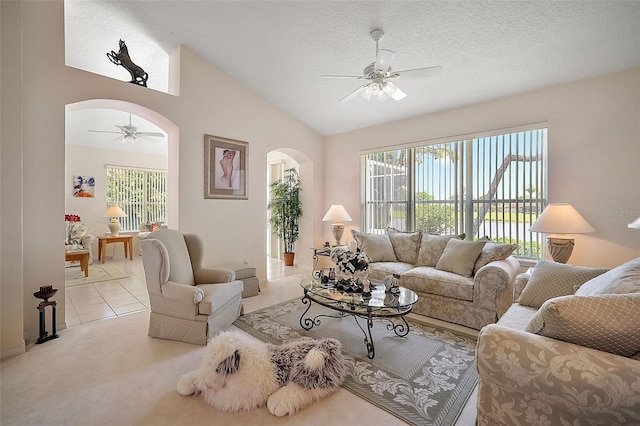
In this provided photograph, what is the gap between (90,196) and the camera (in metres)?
6.30

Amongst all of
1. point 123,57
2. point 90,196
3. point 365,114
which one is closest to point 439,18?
point 365,114

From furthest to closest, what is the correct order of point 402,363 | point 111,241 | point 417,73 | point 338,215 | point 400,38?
point 111,241, point 338,215, point 400,38, point 417,73, point 402,363

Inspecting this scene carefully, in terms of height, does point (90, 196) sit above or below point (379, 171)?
below

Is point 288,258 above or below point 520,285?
below

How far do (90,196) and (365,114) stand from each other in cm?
626

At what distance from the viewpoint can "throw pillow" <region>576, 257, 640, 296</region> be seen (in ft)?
4.67

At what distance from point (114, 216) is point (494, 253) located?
7308 millimetres

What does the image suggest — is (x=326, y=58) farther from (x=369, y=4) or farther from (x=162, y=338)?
(x=162, y=338)

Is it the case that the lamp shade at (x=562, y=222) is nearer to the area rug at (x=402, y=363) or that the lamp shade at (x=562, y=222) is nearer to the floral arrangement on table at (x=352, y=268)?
the area rug at (x=402, y=363)

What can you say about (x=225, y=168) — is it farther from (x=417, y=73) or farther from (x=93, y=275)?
(x=93, y=275)

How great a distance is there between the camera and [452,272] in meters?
3.31

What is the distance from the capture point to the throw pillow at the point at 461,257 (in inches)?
127

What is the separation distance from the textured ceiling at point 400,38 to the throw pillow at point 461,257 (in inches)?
77.8

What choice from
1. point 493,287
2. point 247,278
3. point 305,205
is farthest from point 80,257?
point 493,287
